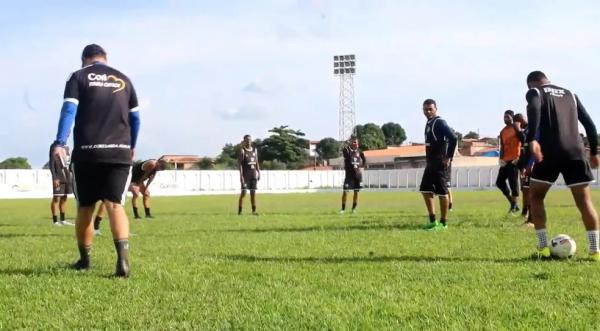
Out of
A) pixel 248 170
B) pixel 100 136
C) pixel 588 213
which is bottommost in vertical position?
pixel 588 213

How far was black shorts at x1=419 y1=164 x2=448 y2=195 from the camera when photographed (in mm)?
11547

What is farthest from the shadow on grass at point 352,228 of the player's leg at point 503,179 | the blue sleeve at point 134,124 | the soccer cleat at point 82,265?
the blue sleeve at point 134,124

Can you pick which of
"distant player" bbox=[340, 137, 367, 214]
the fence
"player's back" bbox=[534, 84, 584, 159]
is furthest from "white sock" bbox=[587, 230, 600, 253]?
the fence

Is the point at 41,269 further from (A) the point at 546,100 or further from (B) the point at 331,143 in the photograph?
(B) the point at 331,143

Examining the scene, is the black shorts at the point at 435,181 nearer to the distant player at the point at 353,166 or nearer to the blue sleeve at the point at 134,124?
the blue sleeve at the point at 134,124

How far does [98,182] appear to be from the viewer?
6621mm

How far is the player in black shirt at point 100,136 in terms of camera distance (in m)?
6.47

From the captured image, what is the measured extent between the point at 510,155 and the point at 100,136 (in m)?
10.2

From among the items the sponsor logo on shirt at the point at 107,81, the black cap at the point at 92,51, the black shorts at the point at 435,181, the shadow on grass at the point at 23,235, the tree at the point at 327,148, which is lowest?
the shadow on grass at the point at 23,235

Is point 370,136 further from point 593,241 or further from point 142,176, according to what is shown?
point 593,241

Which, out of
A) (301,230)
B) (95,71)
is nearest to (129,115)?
(95,71)

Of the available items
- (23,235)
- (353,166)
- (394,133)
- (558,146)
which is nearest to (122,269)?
(558,146)

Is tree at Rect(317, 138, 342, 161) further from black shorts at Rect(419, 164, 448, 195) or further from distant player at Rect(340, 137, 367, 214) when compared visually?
black shorts at Rect(419, 164, 448, 195)

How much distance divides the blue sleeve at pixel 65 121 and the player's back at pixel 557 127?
4.87 metres
